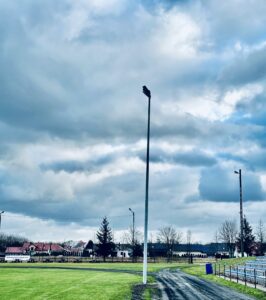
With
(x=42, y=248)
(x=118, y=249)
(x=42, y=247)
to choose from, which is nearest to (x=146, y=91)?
(x=118, y=249)

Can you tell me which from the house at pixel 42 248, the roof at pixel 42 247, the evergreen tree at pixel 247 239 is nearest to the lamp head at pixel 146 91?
the evergreen tree at pixel 247 239

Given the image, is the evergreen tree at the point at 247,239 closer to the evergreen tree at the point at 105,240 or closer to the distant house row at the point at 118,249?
the evergreen tree at the point at 105,240

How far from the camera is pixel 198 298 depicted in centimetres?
2008

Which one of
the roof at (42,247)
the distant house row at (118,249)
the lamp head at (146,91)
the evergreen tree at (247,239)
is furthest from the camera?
the roof at (42,247)

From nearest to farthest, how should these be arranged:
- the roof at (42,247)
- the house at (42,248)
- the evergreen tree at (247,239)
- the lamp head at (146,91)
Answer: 1. the lamp head at (146,91)
2. the evergreen tree at (247,239)
3. the house at (42,248)
4. the roof at (42,247)

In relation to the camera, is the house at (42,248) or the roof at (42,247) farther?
the roof at (42,247)

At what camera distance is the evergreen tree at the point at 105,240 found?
355 ft

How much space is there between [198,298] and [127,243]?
15465 cm

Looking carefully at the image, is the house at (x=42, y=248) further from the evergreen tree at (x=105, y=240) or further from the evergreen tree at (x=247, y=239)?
the evergreen tree at (x=247, y=239)

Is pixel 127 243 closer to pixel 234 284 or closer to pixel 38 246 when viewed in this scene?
pixel 38 246

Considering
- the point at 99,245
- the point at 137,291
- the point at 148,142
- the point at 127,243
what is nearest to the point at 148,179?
the point at 148,142

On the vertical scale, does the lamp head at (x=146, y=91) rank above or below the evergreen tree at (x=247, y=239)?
above

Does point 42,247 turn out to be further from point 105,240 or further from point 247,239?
point 247,239

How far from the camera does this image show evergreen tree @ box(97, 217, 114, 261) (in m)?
108
